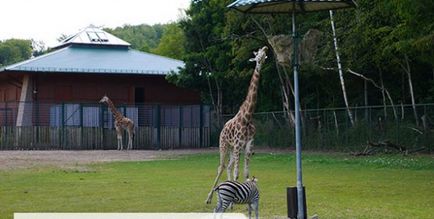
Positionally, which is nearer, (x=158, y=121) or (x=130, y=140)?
(x=130, y=140)

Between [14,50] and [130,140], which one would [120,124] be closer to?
[130,140]

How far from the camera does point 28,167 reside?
2311 centimetres

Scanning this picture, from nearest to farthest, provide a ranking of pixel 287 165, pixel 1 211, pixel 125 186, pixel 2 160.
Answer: pixel 1 211
pixel 125 186
pixel 287 165
pixel 2 160

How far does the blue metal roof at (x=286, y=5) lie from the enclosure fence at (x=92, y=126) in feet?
93.2

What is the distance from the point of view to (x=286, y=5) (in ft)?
36.8

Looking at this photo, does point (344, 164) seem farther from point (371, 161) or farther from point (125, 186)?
point (125, 186)

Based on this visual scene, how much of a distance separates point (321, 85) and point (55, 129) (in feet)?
44.2

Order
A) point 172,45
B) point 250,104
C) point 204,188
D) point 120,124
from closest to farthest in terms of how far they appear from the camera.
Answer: point 250,104 < point 204,188 < point 120,124 < point 172,45

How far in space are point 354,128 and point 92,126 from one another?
14690 millimetres

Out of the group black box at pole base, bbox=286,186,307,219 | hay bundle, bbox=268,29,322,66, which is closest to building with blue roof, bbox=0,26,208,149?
hay bundle, bbox=268,29,322,66

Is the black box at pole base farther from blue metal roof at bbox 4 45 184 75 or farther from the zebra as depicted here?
blue metal roof at bbox 4 45 184 75

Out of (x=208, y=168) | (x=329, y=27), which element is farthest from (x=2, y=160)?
(x=329, y=27)

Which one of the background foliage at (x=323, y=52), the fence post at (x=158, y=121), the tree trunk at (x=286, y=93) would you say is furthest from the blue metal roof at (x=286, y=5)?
the fence post at (x=158, y=121)

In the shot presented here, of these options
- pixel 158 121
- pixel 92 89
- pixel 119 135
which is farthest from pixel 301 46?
pixel 92 89
